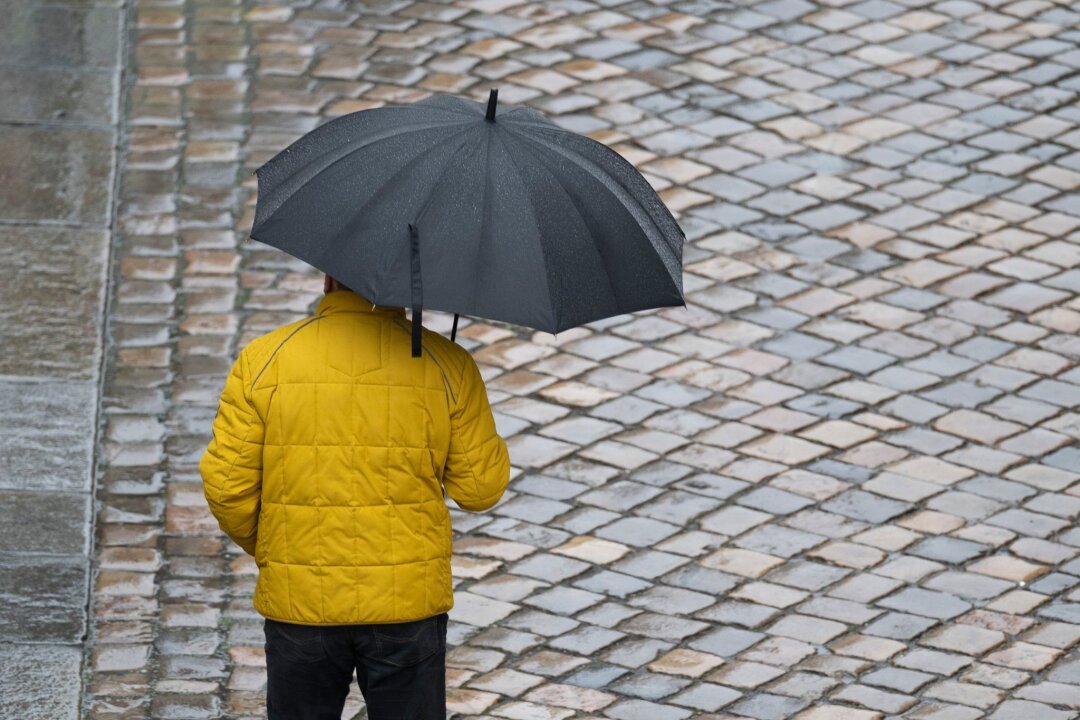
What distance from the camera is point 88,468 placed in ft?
19.5

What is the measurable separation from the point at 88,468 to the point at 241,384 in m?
2.58

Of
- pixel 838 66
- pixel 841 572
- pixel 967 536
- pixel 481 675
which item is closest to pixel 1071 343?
pixel 967 536

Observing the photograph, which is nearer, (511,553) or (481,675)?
(481,675)

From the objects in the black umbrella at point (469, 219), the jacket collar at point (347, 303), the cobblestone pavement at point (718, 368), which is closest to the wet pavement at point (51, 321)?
the cobblestone pavement at point (718, 368)

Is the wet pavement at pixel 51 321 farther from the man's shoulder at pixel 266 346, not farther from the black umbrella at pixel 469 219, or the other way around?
the black umbrella at pixel 469 219

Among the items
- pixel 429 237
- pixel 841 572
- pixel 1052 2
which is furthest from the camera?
pixel 1052 2

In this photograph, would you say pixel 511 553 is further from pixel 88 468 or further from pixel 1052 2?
pixel 1052 2

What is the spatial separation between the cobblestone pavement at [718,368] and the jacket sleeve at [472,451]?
137cm

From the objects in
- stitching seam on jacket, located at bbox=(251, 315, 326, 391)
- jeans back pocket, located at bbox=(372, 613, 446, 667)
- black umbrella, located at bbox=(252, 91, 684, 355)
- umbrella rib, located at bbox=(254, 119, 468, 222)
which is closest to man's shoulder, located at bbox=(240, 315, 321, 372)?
stitching seam on jacket, located at bbox=(251, 315, 326, 391)

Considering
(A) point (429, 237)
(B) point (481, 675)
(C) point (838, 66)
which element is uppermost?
(A) point (429, 237)

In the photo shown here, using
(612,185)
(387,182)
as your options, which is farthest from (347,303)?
(612,185)

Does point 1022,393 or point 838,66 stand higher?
point 838,66

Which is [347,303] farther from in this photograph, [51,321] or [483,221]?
[51,321]

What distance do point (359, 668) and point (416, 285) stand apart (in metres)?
0.90
